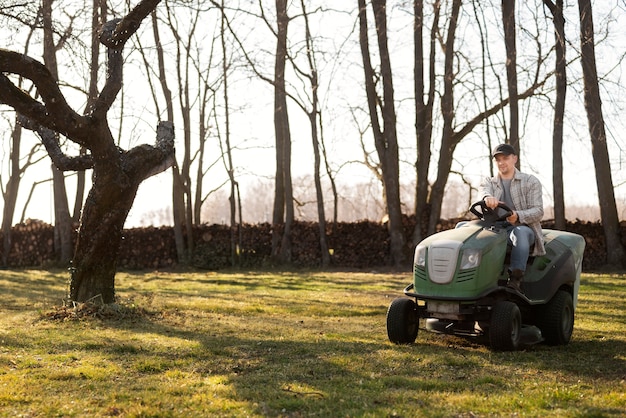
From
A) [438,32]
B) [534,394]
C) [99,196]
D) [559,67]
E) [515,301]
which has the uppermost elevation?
[438,32]

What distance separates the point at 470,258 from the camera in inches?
272

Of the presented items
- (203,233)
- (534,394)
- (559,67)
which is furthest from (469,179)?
(534,394)

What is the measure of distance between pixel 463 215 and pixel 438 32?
5348mm

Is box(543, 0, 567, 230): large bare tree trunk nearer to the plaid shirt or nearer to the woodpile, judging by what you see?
the woodpile

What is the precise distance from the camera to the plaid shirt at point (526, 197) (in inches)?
282

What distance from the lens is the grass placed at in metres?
4.80

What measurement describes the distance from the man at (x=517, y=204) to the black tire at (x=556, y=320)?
16.5 inches

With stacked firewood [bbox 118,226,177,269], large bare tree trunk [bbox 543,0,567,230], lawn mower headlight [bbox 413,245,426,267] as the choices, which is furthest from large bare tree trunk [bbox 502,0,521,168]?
stacked firewood [bbox 118,226,177,269]

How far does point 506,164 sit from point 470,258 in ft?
3.83

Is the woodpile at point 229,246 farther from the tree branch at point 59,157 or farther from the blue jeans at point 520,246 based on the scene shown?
the blue jeans at point 520,246

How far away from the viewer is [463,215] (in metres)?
21.2

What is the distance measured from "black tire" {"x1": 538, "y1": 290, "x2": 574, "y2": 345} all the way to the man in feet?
1.38

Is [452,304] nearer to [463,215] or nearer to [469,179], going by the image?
[463,215]

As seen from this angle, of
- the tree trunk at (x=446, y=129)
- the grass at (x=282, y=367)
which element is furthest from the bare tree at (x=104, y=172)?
the tree trunk at (x=446, y=129)
